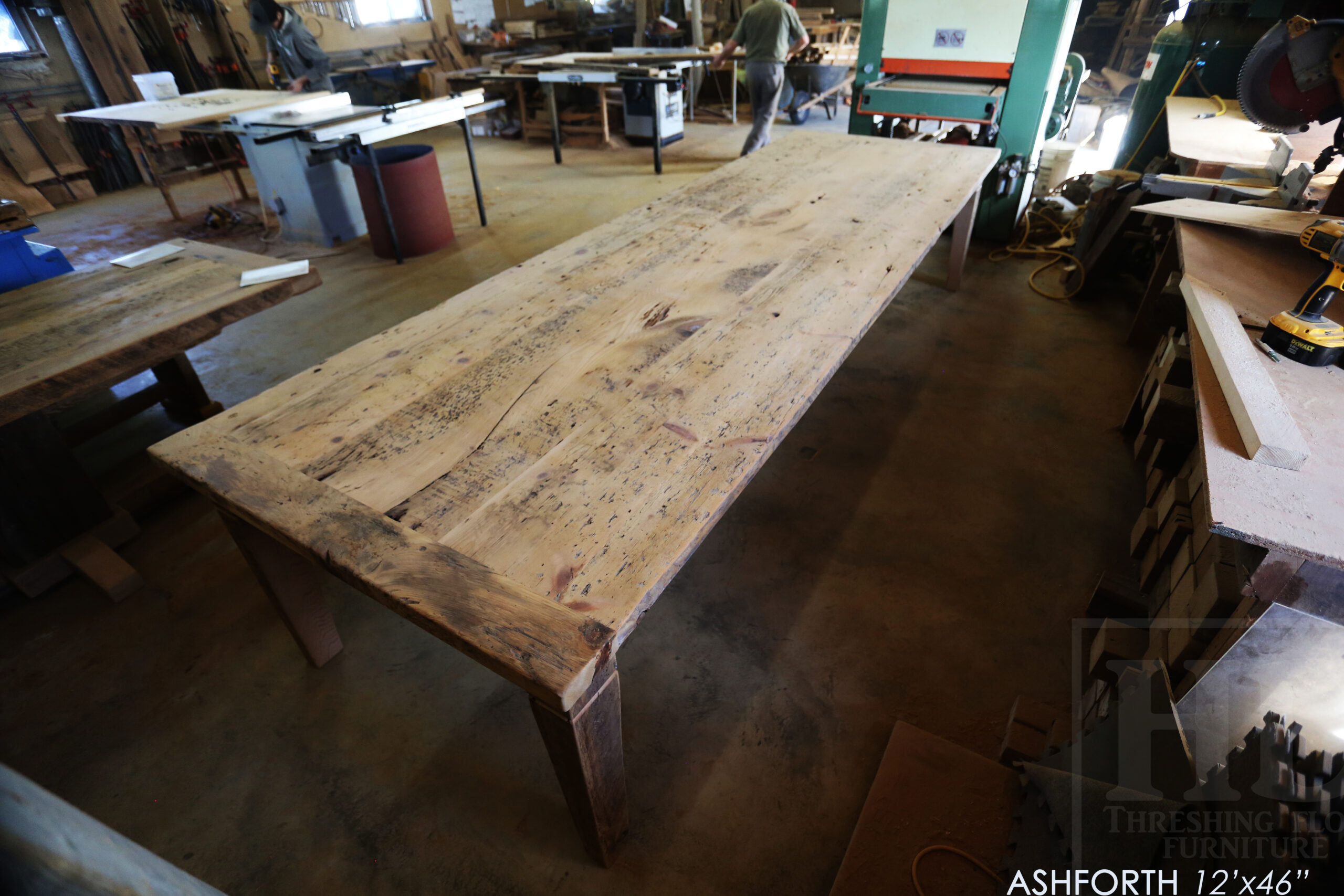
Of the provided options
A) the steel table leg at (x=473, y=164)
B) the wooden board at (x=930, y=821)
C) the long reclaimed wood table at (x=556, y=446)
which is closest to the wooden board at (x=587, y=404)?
the long reclaimed wood table at (x=556, y=446)

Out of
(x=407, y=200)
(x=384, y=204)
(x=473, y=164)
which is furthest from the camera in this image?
(x=473, y=164)

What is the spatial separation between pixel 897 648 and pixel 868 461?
2.74 feet

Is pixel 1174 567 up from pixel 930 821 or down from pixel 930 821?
up

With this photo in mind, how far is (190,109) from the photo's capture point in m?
4.47

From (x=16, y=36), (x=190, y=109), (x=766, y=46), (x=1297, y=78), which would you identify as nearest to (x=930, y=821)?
(x=1297, y=78)

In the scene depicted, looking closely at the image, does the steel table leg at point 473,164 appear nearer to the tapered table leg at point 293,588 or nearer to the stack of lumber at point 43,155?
the tapered table leg at point 293,588

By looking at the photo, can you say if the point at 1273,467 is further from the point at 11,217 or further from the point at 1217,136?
the point at 11,217

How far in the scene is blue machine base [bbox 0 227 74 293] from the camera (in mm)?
2150

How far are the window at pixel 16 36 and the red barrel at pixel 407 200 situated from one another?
4.06 meters

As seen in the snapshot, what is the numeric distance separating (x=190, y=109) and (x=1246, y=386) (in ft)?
19.6

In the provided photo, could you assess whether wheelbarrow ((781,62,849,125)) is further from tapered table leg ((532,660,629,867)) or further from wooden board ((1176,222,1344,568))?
tapered table leg ((532,660,629,867))

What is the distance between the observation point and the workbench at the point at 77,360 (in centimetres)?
169

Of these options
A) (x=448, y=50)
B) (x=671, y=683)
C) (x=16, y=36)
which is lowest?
(x=671, y=683)

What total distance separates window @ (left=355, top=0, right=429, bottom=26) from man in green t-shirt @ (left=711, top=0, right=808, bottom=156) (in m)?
5.57
